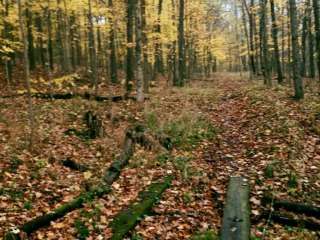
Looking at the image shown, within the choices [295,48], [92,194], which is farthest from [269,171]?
[295,48]

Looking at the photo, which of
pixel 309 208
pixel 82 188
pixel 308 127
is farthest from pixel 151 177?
pixel 308 127

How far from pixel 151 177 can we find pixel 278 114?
21.4 ft

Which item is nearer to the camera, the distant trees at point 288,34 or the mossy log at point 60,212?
the mossy log at point 60,212

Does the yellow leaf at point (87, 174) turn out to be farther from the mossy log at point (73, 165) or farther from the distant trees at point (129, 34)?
the distant trees at point (129, 34)

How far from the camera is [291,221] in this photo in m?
7.66

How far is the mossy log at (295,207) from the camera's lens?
25.5 feet

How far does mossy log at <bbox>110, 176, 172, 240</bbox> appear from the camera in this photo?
725cm

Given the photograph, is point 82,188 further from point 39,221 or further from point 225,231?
point 225,231

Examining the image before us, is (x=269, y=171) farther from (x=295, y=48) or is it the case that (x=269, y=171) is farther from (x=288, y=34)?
(x=288, y=34)

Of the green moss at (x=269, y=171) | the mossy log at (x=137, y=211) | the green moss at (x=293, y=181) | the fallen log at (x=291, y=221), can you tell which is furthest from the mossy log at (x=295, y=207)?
the mossy log at (x=137, y=211)

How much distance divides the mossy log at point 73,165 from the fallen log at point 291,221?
4.72 metres

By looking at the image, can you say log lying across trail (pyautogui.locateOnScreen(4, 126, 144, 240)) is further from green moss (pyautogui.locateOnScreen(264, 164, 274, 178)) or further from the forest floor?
green moss (pyautogui.locateOnScreen(264, 164, 274, 178))

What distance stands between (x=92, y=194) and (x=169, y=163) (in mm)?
2863

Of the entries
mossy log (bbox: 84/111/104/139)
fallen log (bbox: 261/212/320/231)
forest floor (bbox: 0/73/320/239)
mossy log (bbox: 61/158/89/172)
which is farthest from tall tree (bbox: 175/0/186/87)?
fallen log (bbox: 261/212/320/231)
